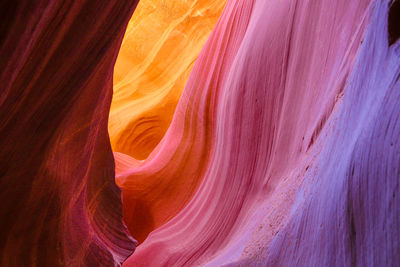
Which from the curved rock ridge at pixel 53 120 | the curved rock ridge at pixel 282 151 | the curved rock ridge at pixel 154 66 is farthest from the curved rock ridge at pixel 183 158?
the curved rock ridge at pixel 154 66

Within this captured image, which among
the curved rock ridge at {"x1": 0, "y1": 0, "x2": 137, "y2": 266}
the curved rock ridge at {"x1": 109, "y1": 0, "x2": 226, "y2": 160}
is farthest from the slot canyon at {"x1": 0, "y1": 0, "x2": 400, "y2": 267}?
the curved rock ridge at {"x1": 109, "y1": 0, "x2": 226, "y2": 160}

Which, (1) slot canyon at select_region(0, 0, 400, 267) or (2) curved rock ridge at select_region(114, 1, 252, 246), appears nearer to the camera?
(1) slot canyon at select_region(0, 0, 400, 267)

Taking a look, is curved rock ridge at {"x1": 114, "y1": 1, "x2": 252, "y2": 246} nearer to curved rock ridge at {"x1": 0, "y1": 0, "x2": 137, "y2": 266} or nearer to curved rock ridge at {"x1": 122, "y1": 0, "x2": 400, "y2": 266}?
curved rock ridge at {"x1": 122, "y1": 0, "x2": 400, "y2": 266}

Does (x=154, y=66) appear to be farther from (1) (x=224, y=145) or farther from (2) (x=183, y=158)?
(1) (x=224, y=145)

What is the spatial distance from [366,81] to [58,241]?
4.13ft

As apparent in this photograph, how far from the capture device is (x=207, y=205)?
6.75ft

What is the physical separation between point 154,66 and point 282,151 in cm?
271

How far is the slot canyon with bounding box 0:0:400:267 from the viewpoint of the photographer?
0.88 m

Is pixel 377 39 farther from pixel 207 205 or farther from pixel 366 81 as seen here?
pixel 207 205

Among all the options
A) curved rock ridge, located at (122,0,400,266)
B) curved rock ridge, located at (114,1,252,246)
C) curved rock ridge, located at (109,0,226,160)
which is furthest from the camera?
curved rock ridge, located at (109,0,226,160)

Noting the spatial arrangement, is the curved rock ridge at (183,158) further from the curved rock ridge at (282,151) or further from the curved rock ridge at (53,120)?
the curved rock ridge at (53,120)

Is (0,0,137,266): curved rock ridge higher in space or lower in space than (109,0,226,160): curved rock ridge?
lower

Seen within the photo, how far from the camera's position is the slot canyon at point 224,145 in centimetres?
88

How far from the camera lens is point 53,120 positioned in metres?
→ 1.26
